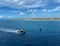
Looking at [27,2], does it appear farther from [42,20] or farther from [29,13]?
[42,20]

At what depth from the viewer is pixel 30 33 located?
7.82 ft

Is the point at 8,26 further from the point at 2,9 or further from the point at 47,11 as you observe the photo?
the point at 47,11

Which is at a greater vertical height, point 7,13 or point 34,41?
point 7,13

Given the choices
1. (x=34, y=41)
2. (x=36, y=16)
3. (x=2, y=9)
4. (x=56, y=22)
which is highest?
(x=2, y=9)

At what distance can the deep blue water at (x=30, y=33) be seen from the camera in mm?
2324

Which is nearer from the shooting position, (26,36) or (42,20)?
(42,20)

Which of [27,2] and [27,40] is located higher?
[27,2]

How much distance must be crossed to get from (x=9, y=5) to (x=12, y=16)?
215mm

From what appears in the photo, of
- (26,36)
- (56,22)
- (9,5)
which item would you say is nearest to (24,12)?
(9,5)

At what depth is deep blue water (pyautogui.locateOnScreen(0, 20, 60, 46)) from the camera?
2324 mm

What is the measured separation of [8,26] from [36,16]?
563 mm

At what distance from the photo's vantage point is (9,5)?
2.32 meters

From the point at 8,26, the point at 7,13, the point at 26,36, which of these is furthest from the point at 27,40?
the point at 7,13

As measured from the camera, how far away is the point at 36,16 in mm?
2316
